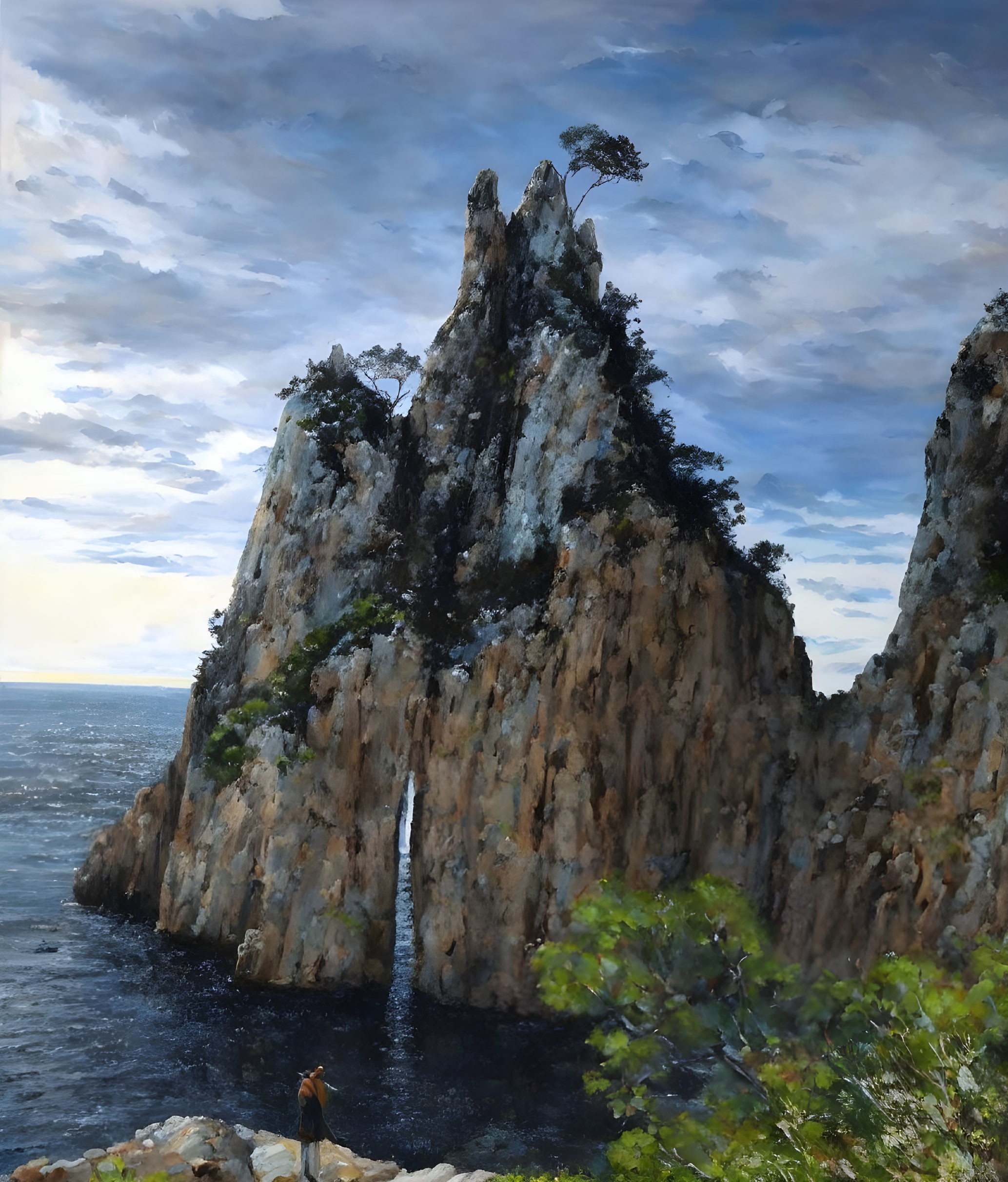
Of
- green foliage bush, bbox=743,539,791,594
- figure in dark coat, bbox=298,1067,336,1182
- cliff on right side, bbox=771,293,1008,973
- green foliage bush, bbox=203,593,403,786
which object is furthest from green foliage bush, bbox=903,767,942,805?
figure in dark coat, bbox=298,1067,336,1182

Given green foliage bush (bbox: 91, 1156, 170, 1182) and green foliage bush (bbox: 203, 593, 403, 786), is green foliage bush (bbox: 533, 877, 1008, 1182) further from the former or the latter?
green foliage bush (bbox: 203, 593, 403, 786)

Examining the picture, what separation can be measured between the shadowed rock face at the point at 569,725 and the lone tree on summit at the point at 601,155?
8976 mm

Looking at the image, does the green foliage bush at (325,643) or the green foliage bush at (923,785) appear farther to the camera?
the green foliage bush at (325,643)

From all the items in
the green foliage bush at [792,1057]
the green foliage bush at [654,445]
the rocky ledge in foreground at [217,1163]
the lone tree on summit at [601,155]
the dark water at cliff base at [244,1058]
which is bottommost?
the dark water at cliff base at [244,1058]

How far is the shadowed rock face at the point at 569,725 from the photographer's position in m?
31.2

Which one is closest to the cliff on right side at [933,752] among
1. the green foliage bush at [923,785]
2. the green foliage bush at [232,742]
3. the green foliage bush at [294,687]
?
the green foliage bush at [923,785]

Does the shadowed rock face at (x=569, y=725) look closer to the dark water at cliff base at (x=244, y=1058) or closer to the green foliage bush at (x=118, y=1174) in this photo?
the dark water at cliff base at (x=244, y=1058)

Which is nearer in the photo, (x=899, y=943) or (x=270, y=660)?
(x=899, y=943)

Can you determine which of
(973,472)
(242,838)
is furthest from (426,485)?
(973,472)

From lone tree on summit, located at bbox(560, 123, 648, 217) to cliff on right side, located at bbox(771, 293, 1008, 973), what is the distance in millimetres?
18678

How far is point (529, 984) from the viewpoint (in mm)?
33094

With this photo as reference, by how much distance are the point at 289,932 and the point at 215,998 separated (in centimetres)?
333

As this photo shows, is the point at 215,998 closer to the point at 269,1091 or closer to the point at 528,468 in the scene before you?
the point at 269,1091

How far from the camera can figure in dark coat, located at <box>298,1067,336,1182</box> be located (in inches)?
751
